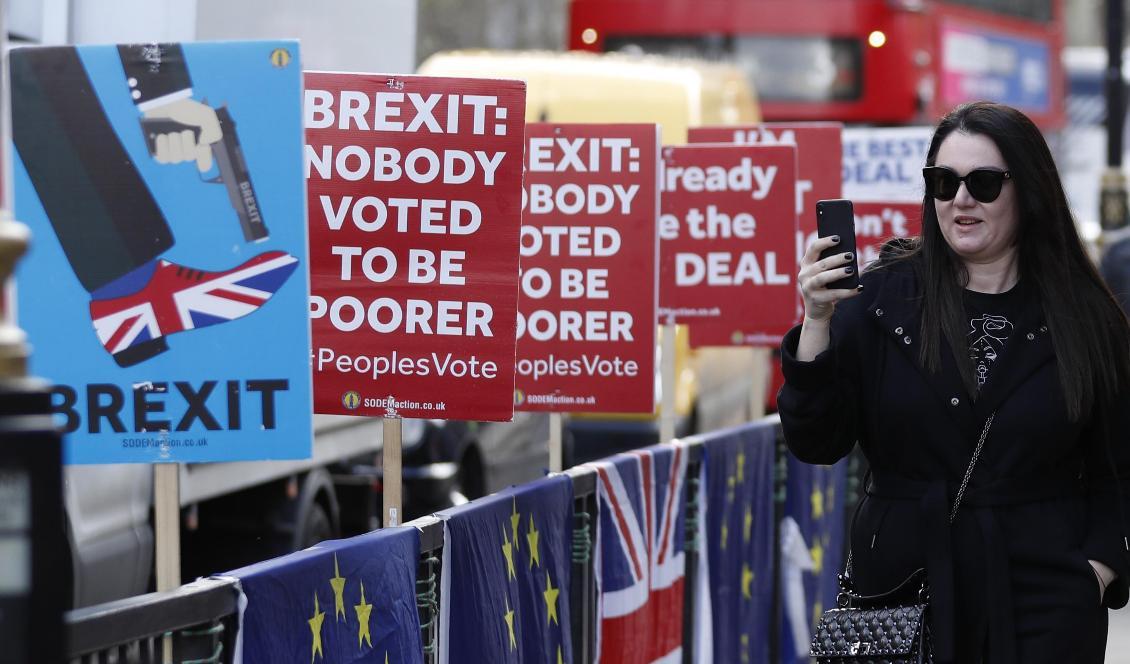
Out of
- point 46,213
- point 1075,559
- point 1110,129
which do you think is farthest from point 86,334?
point 1110,129

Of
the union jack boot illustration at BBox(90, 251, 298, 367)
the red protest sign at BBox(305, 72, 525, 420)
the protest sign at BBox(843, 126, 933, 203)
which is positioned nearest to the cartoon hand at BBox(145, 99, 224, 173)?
the union jack boot illustration at BBox(90, 251, 298, 367)

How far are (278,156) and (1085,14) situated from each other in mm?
76550

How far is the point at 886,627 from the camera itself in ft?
12.6

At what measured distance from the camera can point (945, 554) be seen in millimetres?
3896

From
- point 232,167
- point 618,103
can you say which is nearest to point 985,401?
point 232,167

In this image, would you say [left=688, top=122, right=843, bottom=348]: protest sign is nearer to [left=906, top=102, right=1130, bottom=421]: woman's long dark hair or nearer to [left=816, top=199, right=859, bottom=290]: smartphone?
[left=906, top=102, right=1130, bottom=421]: woman's long dark hair

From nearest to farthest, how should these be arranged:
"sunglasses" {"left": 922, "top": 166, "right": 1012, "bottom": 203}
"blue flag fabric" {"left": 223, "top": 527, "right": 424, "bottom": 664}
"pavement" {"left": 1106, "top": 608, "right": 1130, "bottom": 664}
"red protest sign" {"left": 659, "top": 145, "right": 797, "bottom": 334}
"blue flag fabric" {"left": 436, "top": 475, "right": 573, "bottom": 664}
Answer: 1. "blue flag fabric" {"left": 223, "top": 527, "right": 424, "bottom": 664}
2. "sunglasses" {"left": 922, "top": 166, "right": 1012, "bottom": 203}
3. "blue flag fabric" {"left": 436, "top": 475, "right": 573, "bottom": 664}
4. "red protest sign" {"left": 659, "top": 145, "right": 797, "bottom": 334}
5. "pavement" {"left": 1106, "top": 608, "right": 1130, "bottom": 664}

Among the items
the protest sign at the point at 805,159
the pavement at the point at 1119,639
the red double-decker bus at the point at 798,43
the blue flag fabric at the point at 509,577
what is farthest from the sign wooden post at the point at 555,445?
the red double-decker bus at the point at 798,43

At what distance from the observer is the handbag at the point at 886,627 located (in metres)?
3.81

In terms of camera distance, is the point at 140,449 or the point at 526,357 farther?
the point at 526,357

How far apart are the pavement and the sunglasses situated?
15.4ft

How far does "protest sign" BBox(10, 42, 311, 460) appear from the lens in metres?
3.67

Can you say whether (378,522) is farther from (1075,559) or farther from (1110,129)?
(1110,129)

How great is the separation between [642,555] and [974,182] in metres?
2.12
